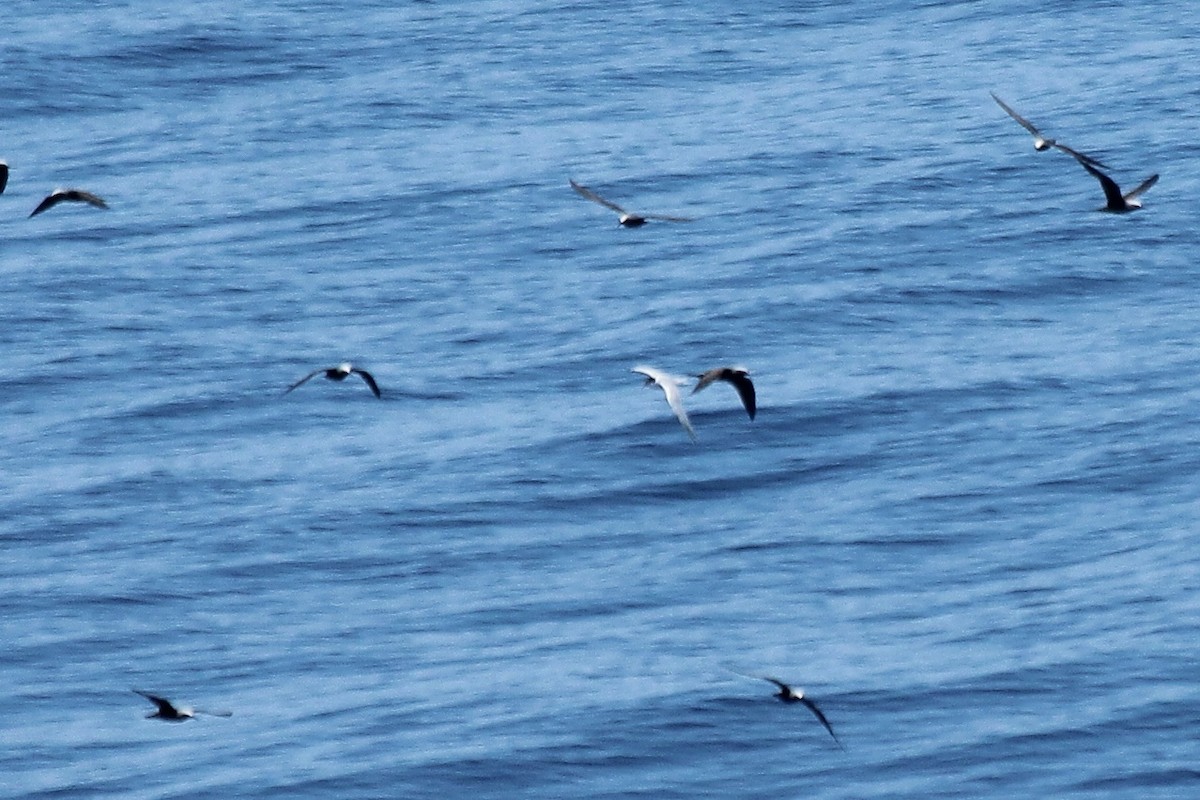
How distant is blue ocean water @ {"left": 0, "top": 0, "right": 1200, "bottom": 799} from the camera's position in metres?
34.8

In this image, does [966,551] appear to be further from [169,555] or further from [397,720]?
[169,555]

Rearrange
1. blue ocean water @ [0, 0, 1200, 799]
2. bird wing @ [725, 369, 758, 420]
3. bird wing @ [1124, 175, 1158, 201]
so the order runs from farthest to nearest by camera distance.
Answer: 1. blue ocean water @ [0, 0, 1200, 799]
2. bird wing @ [1124, 175, 1158, 201]
3. bird wing @ [725, 369, 758, 420]

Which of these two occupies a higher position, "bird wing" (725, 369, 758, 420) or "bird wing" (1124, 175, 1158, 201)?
"bird wing" (1124, 175, 1158, 201)

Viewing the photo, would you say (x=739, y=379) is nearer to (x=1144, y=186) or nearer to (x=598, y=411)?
(x=1144, y=186)

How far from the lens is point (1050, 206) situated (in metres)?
55.5

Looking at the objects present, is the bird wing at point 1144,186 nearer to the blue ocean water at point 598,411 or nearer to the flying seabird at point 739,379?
the flying seabird at point 739,379

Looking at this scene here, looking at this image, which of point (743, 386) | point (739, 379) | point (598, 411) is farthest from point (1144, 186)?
point (598, 411)

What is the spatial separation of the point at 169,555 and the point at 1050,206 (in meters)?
23.2

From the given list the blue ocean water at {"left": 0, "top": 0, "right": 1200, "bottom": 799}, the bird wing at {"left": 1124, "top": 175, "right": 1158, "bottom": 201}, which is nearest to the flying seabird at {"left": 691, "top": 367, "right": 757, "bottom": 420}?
the bird wing at {"left": 1124, "top": 175, "right": 1158, "bottom": 201}

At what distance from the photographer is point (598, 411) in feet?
150

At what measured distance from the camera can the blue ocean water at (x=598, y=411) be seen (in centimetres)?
3481

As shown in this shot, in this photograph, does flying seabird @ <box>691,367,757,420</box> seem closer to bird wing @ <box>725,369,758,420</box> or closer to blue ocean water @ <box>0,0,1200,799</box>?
bird wing @ <box>725,369,758,420</box>

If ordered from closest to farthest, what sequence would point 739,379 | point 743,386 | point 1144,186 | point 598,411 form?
point 743,386 < point 739,379 < point 1144,186 < point 598,411

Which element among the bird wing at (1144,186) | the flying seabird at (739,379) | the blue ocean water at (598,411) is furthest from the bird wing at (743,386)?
the blue ocean water at (598,411)
